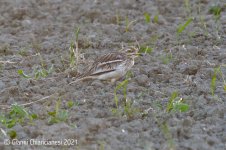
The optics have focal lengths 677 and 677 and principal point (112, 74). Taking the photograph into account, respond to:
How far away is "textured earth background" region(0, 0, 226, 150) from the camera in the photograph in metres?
6.77

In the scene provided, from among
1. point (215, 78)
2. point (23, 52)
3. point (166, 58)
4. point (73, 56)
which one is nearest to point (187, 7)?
point (166, 58)

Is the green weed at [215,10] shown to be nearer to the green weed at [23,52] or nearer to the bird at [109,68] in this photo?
the bird at [109,68]

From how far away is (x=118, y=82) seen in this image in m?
8.49

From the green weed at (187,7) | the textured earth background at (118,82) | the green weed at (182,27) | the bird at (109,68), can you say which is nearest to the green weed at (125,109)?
the textured earth background at (118,82)

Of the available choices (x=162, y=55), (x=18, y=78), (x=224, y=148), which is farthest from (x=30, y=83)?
(x=224, y=148)

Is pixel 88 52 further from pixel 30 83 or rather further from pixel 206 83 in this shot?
pixel 206 83

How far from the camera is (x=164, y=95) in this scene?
7.89m

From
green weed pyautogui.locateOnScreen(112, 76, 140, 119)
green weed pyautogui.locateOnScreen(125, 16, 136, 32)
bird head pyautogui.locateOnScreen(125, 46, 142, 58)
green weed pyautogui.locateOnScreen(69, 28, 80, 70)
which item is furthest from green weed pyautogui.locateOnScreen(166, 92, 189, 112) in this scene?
green weed pyautogui.locateOnScreen(125, 16, 136, 32)

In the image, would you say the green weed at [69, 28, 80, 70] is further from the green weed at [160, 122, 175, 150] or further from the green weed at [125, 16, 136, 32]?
the green weed at [160, 122, 175, 150]

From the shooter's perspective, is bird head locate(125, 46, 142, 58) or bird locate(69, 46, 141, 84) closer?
bird locate(69, 46, 141, 84)

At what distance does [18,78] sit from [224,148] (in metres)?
3.18

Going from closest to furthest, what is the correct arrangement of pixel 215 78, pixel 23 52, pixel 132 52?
pixel 215 78 < pixel 132 52 < pixel 23 52

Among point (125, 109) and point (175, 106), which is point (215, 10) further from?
point (125, 109)

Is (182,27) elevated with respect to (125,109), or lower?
elevated
